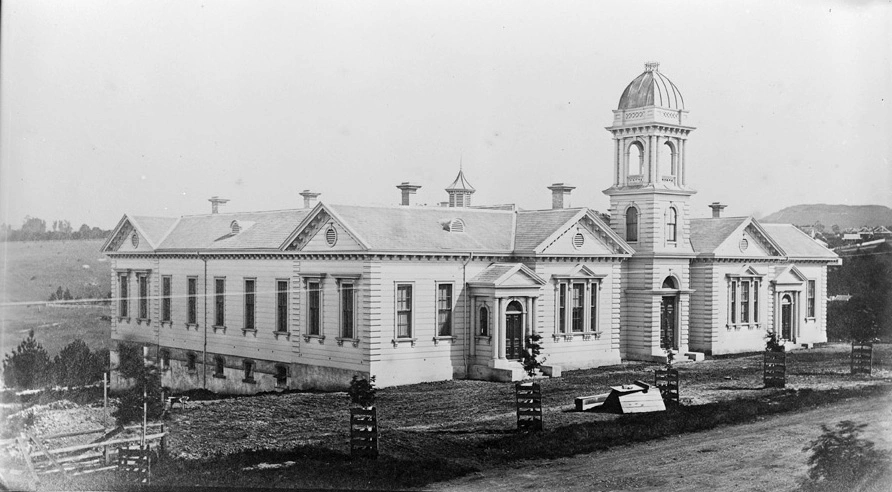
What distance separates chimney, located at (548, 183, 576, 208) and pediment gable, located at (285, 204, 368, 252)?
16.1ft

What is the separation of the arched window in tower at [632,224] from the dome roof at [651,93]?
6164 mm

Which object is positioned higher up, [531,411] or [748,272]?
[748,272]

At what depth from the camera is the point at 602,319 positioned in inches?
1056

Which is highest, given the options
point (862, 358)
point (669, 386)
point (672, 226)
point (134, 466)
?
point (672, 226)

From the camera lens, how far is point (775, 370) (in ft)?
77.2

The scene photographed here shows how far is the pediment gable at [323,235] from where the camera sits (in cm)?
2278

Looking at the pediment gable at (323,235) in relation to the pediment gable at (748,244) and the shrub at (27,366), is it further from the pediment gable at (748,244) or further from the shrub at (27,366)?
the pediment gable at (748,244)

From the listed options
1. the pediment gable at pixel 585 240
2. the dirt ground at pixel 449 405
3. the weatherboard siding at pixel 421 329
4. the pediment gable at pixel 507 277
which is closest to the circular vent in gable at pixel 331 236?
the weatherboard siding at pixel 421 329

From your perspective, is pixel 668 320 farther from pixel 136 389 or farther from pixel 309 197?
pixel 136 389

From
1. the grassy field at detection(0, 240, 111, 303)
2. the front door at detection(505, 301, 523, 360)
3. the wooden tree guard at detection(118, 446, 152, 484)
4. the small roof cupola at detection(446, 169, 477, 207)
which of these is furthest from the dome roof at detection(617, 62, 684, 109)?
the wooden tree guard at detection(118, 446, 152, 484)

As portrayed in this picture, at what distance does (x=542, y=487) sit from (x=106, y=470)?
793 cm

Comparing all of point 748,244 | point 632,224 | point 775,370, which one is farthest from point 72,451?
point 748,244

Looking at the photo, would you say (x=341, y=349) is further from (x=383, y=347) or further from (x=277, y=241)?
(x=277, y=241)

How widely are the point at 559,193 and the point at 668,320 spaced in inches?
344
